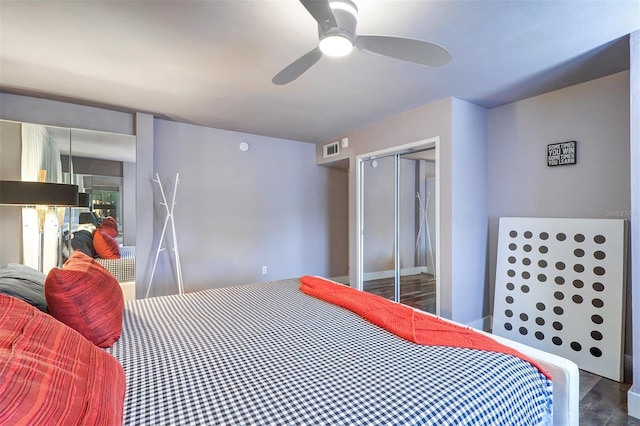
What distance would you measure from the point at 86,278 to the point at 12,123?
2.40 metres

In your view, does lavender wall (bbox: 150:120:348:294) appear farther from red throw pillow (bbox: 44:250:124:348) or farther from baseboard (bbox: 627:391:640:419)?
baseboard (bbox: 627:391:640:419)

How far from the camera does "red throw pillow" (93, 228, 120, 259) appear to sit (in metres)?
3.07

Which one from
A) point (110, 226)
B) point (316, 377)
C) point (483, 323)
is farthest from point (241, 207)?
point (316, 377)

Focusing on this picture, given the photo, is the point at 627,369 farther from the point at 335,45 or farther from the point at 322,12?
the point at 322,12

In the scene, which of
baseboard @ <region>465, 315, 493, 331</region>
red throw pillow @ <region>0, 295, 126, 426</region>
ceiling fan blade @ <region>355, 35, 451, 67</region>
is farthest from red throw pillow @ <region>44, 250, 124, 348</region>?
baseboard @ <region>465, 315, 493, 331</region>

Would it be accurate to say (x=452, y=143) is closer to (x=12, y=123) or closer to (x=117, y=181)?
(x=117, y=181)

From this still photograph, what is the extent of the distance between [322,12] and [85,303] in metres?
1.59

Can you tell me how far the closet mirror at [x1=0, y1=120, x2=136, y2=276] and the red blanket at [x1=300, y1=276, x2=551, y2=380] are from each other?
243 centimetres

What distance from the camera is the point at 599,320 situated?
2305mm

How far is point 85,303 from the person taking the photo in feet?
4.19

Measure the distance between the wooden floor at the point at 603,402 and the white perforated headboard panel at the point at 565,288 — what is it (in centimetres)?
10

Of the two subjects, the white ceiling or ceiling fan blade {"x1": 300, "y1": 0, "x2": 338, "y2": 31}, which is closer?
ceiling fan blade {"x1": 300, "y1": 0, "x2": 338, "y2": 31}

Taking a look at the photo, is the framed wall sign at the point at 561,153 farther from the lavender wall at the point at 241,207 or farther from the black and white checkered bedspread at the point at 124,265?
the black and white checkered bedspread at the point at 124,265

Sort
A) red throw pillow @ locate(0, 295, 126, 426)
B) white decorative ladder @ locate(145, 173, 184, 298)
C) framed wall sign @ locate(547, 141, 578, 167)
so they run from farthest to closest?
1. white decorative ladder @ locate(145, 173, 184, 298)
2. framed wall sign @ locate(547, 141, 578, 167)
3. red throw pillow @ locate(0, 295, 126, 426)
